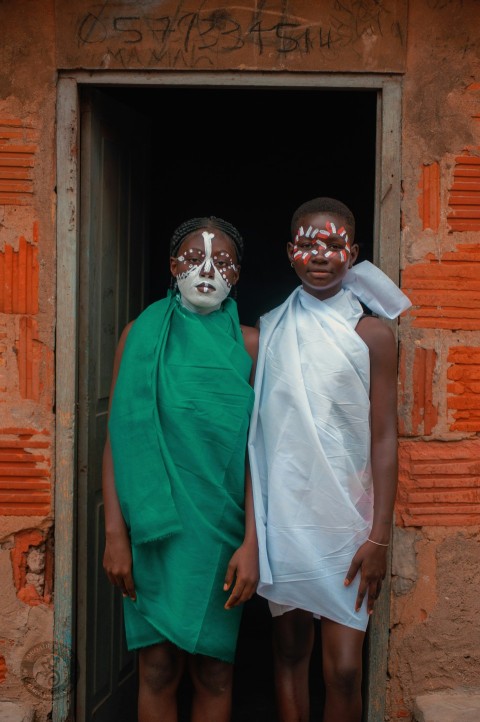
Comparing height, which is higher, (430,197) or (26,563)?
Result: (430,197)

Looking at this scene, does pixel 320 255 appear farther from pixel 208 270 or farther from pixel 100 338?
pixel 100 338

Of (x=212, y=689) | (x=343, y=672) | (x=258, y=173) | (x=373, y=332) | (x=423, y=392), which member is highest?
(x=258, y=173)

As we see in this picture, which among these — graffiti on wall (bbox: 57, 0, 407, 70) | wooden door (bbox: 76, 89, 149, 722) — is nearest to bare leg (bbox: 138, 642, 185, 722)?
wooden door (bbox: 76, 89, 149, 722)

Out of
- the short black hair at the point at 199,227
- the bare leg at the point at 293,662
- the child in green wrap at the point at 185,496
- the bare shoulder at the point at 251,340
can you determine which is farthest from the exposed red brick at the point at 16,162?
the bare leg at the point at 293,662

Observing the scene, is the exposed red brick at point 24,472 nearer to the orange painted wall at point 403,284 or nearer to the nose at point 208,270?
the orange painted wall at point 403,284

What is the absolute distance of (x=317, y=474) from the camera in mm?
2717

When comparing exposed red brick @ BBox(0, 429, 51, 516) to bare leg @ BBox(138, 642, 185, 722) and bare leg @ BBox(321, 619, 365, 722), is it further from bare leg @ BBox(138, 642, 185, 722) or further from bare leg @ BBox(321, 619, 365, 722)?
bare leg @ BBox(321, 619, 365, 722)

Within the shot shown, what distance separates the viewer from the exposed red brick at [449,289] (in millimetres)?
3203

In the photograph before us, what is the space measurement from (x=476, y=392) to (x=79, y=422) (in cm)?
163

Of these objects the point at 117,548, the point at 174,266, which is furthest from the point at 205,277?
the point at 117,548

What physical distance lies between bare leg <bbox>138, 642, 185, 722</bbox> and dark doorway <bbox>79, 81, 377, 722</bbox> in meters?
3.14

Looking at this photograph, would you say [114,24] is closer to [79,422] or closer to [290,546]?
[79,422]

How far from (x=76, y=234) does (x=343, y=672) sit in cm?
194

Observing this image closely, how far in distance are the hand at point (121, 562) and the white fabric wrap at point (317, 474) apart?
45cm
